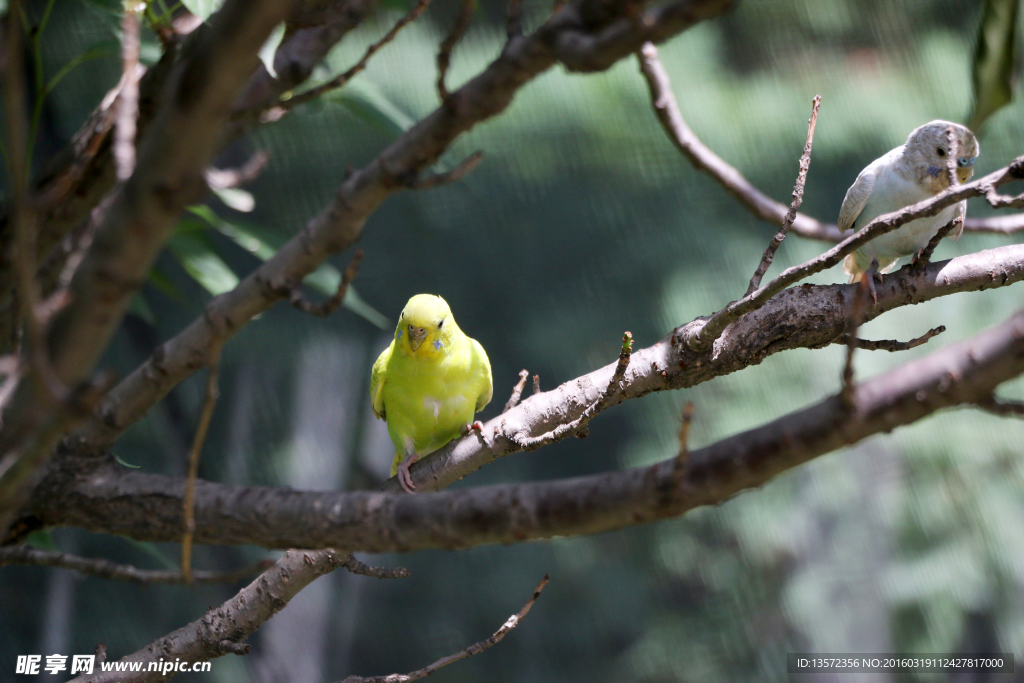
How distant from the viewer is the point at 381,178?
1.86 feet

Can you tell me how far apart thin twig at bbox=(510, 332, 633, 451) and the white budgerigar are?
0.61 m

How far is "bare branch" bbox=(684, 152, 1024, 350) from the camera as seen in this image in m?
0.63

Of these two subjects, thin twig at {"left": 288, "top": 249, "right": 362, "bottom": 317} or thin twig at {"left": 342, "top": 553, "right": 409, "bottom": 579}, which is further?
thin twig at {"left": 342, "top": 553, "right": 409, "bottom": 579}

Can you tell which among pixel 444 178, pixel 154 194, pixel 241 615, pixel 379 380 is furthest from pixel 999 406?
pixel 379 380

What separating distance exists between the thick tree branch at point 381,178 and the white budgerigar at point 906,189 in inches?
38.5

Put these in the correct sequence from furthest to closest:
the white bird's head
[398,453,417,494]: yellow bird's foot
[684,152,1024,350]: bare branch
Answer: the white bird's head, [398,453,417,494]: yellow bird's foot, [684,152,1024,350]: bare branch

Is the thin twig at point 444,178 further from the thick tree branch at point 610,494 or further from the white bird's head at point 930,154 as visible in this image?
the white bird's head at point 930,154

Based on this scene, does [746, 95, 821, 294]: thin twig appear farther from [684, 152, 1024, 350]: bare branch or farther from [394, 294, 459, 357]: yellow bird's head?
[394, 294, 459, 357]: yellow bird's head

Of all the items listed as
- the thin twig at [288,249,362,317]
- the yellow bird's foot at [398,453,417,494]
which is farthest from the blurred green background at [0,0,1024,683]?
the thin twig at [288,249,362,317]

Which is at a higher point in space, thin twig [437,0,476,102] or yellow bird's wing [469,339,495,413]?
yellow bird's wing [469,339,495,413]

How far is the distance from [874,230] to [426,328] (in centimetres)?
78

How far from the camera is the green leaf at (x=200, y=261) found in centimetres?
118

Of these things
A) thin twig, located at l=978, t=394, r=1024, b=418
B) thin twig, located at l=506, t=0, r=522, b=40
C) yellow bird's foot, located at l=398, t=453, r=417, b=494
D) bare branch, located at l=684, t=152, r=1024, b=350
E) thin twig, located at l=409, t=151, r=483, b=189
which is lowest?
thin twig, located at l=978, t=394, r=1024, b=418

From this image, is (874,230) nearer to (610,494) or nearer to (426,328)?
(610,494)
